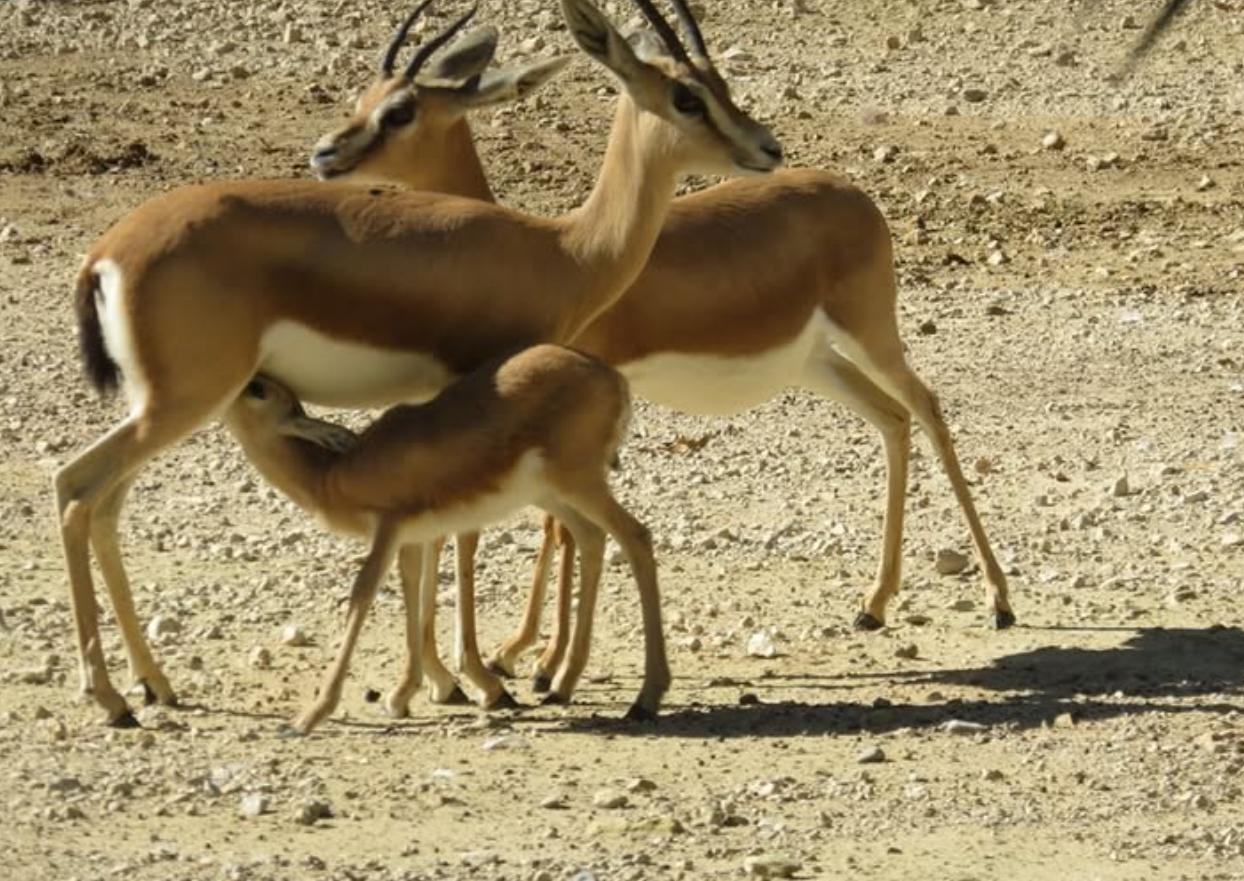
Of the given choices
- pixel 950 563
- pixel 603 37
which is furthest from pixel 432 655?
pixel 950 563

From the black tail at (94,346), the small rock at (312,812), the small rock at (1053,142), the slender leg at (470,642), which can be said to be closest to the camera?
the small rock at (312,812)

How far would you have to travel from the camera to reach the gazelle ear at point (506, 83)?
Answer: 440 inches

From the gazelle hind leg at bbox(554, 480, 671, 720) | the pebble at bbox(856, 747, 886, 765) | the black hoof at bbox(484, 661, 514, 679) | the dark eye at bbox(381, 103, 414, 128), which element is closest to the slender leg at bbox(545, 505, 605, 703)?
the gazelle hind leg at bbox(554, 480, 671, 720)

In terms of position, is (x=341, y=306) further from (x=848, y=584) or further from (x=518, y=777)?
(x=848, y=584)

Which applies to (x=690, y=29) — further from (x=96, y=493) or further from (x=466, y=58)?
(x=96, y=493)

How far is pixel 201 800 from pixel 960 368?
617cm

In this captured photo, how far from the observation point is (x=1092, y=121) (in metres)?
18.6

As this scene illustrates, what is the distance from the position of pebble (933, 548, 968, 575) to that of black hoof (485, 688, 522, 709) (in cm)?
212

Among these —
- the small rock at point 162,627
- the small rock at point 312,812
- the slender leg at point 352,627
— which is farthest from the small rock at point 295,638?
the small rock at point 312,812

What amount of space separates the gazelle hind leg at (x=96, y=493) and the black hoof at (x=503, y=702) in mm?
1098

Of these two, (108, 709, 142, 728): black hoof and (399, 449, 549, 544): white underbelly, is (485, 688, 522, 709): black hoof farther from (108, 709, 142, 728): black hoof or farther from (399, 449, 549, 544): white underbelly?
(108, 709, 142, 728): black hoof

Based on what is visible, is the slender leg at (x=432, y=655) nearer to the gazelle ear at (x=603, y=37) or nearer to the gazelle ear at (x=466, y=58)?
the gazelle ear at (x=603, y=37)

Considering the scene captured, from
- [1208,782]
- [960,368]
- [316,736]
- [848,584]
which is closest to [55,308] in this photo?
[960,368]

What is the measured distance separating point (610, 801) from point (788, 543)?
10.2 feet
